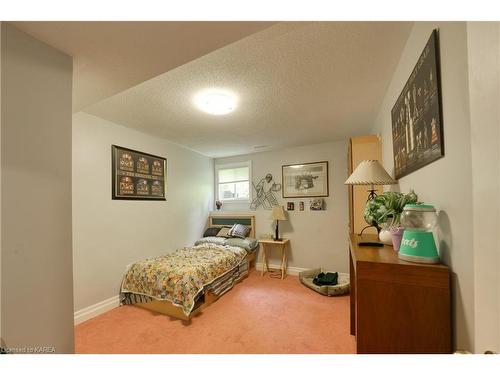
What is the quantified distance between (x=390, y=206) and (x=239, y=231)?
115 inches

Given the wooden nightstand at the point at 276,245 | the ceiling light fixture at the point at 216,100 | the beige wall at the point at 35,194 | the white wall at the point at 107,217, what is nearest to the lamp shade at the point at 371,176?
the ceiling light fixture at the point at 216,100

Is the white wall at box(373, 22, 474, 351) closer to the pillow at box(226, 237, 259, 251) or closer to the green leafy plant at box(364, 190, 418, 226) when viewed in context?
the green leafy plant at box(364, 190, 418, 226)

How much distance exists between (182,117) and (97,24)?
1659 millimetres

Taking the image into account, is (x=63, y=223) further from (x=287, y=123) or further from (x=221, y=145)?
(x=221, y=145)

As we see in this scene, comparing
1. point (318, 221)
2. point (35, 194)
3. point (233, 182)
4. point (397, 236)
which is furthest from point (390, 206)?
point (233, 182)

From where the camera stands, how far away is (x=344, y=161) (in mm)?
3434

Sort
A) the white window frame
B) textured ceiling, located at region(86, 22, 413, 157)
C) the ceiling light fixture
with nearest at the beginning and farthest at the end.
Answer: textured ceiling, located at region(86, 22, 413, 157)
the ceiling light fixture
the white window frame

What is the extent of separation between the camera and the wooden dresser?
79cm

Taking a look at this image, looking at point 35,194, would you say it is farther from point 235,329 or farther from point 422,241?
point 235,329

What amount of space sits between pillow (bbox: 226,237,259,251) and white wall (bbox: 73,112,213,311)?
900 millimetres

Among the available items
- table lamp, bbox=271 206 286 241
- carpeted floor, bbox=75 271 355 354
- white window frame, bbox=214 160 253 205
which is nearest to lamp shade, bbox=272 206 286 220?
table lamp, bbox=271 206 286 241

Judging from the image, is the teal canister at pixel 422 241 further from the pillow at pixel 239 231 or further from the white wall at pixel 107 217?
the pillow at pixel 239 231

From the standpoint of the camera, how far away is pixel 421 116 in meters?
1.04

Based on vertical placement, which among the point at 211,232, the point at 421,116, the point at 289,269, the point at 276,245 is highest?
the point at 421,116
